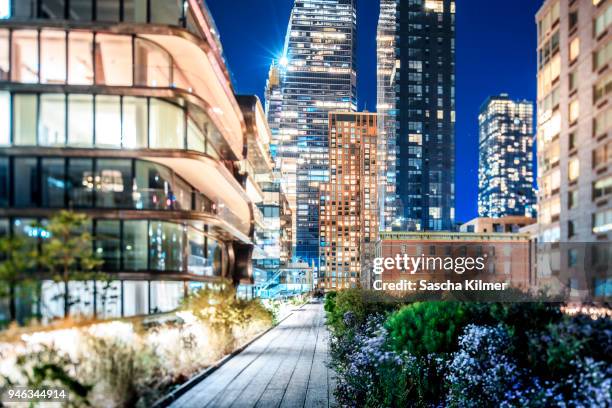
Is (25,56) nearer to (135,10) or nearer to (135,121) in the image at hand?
(135,121)

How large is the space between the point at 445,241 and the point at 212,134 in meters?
74.1

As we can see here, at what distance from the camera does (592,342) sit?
6238 millimetres

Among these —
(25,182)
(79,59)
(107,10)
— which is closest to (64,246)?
(25,182)

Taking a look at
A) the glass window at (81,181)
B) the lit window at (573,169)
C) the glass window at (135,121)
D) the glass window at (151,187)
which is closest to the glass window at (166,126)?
the glass window at (135,121)

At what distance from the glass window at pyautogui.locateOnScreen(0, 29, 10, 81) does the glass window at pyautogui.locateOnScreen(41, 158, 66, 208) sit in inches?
170

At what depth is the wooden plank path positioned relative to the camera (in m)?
10.1

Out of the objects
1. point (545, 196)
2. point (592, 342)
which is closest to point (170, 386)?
point (592, 342)

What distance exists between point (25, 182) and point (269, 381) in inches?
282

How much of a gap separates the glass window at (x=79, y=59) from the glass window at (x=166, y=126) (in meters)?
2.96

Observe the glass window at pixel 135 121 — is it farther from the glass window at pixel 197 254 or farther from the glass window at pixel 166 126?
the glass window at pixel 197 254

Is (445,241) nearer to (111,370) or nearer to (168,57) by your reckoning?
Result: (168,57)

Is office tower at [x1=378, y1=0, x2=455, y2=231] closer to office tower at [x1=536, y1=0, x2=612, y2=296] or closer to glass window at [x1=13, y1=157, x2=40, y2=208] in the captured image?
office tower at [x1=536, y1=0, x2=612, y2=296]

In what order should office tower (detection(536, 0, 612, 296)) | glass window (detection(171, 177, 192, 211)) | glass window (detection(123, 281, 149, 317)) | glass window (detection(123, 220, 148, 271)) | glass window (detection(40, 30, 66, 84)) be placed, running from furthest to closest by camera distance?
office tower (detection(536, 0, 612, 296))
glass window (detection(171, 177, 192, 211))
glass window (detection(123, 281, 149, 317))
glass window (detection(123, 220, 148, 271))
glass window (detection(40, 30, 66, 84))

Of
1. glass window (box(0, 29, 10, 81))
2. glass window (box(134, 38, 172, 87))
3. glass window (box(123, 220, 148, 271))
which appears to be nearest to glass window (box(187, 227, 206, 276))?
glass window (box(123, 220, 148, 271))
